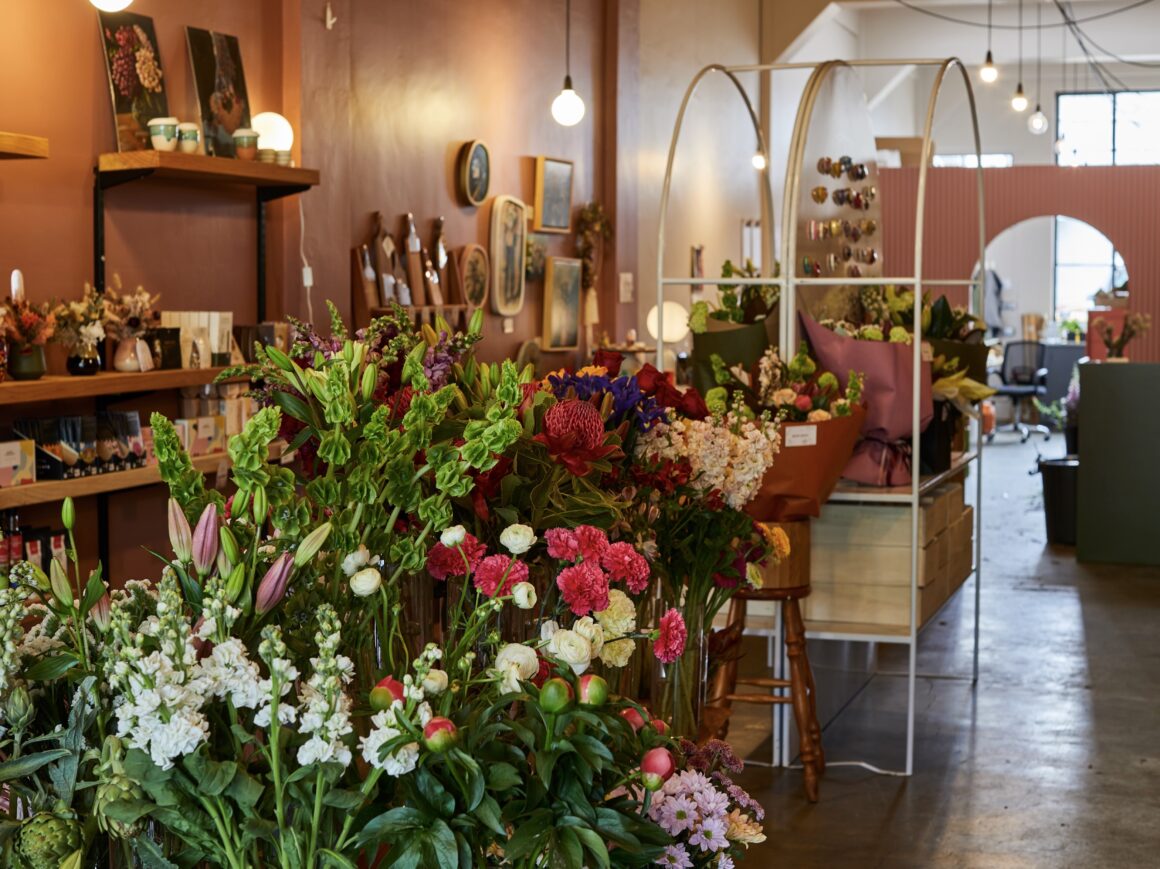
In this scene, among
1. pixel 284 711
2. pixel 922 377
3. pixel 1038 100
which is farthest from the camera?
pixel 1038 100

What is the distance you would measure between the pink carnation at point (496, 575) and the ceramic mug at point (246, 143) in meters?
3.94

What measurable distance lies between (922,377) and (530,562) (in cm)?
339

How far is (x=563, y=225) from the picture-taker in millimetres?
8312

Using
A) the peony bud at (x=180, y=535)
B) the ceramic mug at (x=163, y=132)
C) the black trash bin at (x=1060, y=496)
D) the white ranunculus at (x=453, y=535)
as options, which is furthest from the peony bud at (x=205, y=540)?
the black trash bin at (x=1060, y=496)

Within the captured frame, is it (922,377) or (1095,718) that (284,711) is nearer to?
(922,377)

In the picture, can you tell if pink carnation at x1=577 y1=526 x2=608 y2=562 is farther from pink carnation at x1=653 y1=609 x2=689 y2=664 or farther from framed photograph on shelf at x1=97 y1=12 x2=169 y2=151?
framed photograph on shelf at x1=97 y1=12 x2=169 y2=151

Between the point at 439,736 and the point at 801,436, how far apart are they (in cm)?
305

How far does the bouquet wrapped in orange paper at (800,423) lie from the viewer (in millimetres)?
4191

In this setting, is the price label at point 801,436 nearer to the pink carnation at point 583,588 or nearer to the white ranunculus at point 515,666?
the pink carnation at point 583,588

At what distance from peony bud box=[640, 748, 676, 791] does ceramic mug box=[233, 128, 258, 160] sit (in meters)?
4.17

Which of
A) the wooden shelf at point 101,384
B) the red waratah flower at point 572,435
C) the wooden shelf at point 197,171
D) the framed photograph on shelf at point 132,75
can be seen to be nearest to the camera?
the red waratah flower at point 572,435

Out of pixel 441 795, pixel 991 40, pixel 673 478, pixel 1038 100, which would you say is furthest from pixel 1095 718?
pixel 1038 100

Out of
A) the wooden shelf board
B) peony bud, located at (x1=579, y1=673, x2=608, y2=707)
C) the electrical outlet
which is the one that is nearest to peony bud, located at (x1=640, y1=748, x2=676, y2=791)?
peony bud, located at (x1=579, y1=673, x2=608, y2=707)

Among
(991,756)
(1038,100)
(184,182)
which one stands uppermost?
(1038,100)
